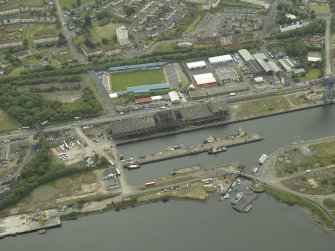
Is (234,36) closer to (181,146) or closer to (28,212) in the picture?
(181,146)

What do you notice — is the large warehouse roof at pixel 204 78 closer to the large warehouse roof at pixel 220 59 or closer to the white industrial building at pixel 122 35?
the large warehouse roof at pixel 220 59

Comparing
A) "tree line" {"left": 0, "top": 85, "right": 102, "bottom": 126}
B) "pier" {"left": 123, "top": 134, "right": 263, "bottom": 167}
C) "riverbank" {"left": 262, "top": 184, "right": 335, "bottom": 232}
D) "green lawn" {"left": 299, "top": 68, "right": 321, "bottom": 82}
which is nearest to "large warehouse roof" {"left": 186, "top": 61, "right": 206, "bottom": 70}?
"green lawn" {"left": 299, "top": 68, "right": 321, "bottom": 82}

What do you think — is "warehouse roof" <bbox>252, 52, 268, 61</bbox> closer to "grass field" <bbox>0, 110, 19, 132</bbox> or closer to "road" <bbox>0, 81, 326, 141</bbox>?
"road" <bbox>0, 81, 326, 141</bbox>

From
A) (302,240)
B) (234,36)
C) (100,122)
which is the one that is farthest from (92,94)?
(302,240)

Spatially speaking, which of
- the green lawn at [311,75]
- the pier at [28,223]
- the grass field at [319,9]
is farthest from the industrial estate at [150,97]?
the grass field at [319,9]

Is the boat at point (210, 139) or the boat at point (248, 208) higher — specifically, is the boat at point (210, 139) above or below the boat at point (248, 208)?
above
